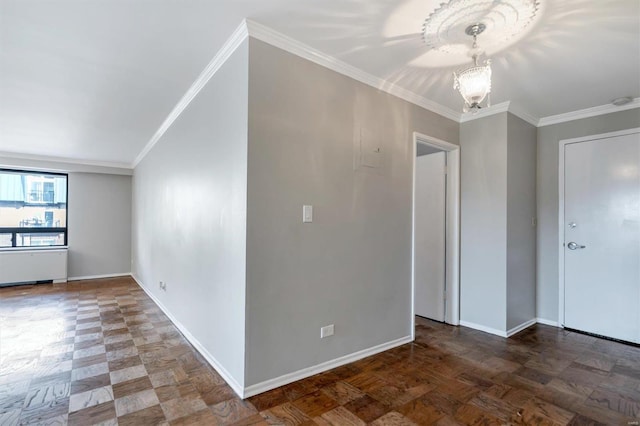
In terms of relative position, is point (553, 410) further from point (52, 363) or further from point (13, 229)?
point (13, 229)

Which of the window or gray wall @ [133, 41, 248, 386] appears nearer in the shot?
gray wall @ [133, 41, 248, 386]

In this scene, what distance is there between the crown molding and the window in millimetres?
440

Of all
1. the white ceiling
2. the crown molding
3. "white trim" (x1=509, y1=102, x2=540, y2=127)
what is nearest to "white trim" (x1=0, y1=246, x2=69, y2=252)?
the crown molding

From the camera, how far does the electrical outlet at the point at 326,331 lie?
2.47 metres

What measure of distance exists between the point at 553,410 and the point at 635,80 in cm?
288

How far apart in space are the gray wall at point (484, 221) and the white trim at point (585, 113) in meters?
0.87

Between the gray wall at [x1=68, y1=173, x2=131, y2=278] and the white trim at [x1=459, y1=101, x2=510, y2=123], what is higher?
the white trim at [x1=459, y1=101, x2=510, y2=123]

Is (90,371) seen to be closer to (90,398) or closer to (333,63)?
(90,398)

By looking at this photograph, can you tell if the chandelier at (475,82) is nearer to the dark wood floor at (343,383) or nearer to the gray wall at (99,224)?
the dark wood floor at (343,383)

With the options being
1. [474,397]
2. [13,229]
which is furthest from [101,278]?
[474,397]

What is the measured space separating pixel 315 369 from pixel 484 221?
7.94 ft

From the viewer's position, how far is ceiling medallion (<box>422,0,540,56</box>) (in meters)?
1.84

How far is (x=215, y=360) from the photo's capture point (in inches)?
99.7

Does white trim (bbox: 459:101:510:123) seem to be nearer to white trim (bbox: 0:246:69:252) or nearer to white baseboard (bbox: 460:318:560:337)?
white baseboard (bbox: 460:318:560:337)
